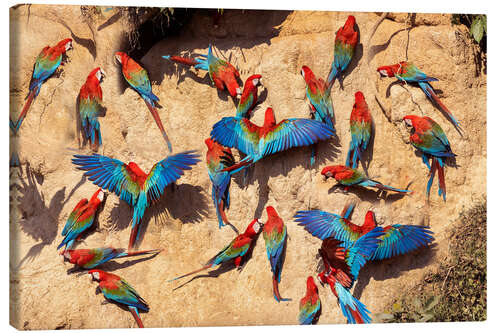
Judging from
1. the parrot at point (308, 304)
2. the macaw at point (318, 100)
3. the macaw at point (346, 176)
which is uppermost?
the macaw at point (318, 100)

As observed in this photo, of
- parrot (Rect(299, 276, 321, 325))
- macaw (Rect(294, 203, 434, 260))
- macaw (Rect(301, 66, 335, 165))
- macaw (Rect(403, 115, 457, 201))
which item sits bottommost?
parrot (Rect(299, 276, 321, 325))

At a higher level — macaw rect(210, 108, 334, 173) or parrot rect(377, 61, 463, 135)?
parrot rect(377, 61, 463, 135)

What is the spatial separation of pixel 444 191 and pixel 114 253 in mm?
2253

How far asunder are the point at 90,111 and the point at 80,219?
70cm

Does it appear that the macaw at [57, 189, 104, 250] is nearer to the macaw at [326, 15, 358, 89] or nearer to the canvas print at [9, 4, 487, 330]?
the canvas print at [9, 4, 487, 330]

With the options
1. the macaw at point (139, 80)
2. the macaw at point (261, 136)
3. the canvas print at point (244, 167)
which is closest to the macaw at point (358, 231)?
the canvas print at point (244, 167)

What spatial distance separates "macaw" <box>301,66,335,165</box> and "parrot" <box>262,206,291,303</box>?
0.46m

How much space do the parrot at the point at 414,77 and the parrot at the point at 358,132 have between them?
0.32 m

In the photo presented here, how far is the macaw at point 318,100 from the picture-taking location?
4590 millimetres

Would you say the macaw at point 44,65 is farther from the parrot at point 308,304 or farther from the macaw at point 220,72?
the parrot at point 308,304

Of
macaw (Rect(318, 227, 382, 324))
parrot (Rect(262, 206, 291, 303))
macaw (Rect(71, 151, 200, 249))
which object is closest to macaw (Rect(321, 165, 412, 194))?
macaw (Rect(318, 227, 382, 324))

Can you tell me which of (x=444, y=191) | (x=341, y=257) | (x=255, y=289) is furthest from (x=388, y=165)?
(x=255, y=289)

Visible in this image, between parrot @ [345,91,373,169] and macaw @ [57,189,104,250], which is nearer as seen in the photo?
macaw @ [57,189,104,250]

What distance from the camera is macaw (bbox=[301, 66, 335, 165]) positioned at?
459 cm
